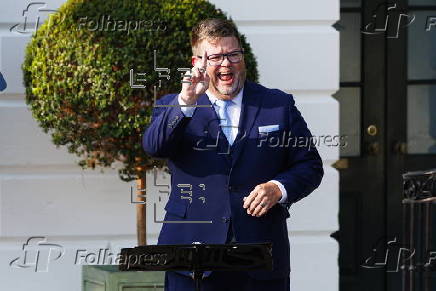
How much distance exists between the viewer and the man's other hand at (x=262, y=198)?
14.5 ft

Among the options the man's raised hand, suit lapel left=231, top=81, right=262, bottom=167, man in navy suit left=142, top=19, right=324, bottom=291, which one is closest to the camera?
the man's raised hand

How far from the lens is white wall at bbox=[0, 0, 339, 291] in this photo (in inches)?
264

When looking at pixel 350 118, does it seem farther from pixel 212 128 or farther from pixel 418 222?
pixel 418 222

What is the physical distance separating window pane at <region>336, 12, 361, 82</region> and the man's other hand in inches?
124

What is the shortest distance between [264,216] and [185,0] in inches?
67.5

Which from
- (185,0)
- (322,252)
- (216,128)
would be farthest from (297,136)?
(322,252)

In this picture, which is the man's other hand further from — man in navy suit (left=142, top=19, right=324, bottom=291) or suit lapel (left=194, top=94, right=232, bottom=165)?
suit lapel (left=194, top=94, right=232, bottom=165)

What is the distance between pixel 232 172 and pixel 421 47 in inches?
129

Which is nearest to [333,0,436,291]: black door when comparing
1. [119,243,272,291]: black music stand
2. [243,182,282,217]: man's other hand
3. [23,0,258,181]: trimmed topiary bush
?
[23,0,258,181]: trimmed topiary bush

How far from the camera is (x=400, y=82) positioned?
24.7ft
